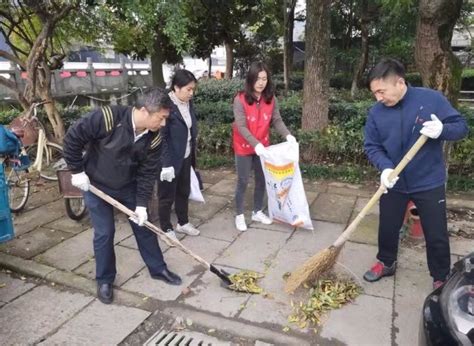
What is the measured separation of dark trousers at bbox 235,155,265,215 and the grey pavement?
0.26 meters

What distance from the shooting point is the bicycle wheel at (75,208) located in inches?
180

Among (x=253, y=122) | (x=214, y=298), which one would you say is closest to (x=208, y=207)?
(x=253, y=122)

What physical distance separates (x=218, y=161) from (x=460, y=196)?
3.54 meters

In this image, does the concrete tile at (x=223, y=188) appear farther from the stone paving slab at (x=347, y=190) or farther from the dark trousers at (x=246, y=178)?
the stone paving slab at (x=347, y=190)

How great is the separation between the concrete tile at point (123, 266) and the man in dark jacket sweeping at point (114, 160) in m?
0.26

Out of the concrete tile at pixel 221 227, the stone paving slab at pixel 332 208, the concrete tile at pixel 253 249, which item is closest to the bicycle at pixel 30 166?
the concrete tile at pixel 221 227

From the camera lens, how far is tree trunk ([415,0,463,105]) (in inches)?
163

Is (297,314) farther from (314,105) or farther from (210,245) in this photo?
(314,105)

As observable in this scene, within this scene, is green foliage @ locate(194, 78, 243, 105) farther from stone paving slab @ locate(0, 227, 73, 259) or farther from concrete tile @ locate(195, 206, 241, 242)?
stone paving slab @ locate(0, 227, 73, 259)

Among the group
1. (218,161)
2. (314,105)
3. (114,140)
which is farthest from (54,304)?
(314,105)

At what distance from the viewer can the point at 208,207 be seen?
5.06 m

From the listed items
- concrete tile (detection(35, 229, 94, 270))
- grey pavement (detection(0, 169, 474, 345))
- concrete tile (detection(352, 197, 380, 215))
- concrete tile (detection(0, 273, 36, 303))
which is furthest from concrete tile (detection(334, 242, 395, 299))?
concrete tile (detection(0, 273, 36, 303))

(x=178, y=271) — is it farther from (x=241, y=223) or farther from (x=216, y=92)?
(x=216, y=92)

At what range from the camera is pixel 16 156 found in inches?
196
